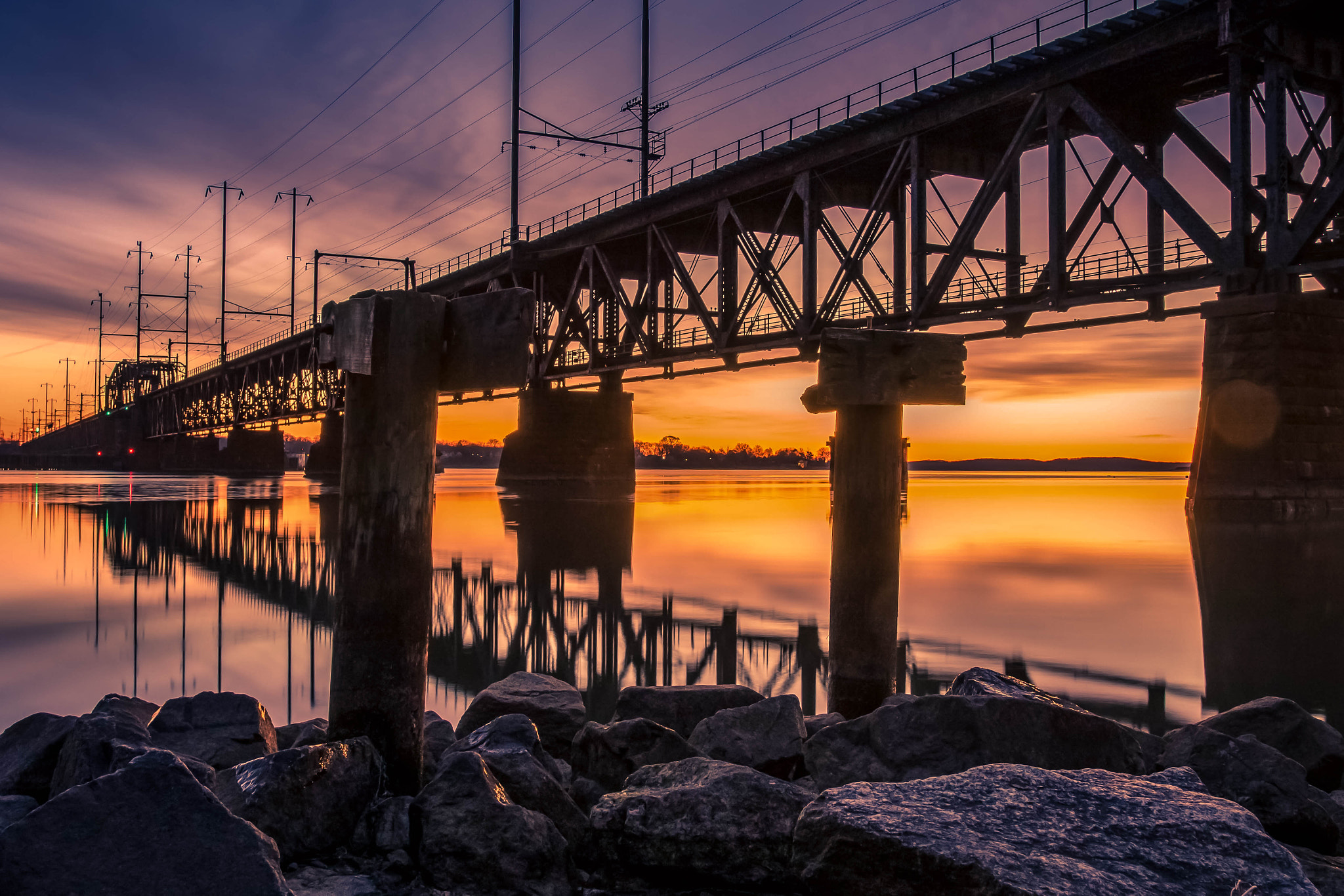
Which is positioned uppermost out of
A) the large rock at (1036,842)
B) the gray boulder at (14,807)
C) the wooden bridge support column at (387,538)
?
the wooden bridge support column at (387,538)

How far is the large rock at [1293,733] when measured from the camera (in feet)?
19.7

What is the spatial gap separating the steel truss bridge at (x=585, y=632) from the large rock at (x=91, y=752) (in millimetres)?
4266

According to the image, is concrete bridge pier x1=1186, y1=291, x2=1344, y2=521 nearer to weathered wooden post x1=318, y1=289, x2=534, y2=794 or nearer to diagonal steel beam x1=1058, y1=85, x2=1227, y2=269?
diagonal steel beam x1=1058, y1=85, x2=1227, y2=269

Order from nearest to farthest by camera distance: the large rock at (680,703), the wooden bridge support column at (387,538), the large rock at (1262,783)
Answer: the large rock at (1262,783) < the wooden bridge support column at (387,538) < the large rock at (680,703)

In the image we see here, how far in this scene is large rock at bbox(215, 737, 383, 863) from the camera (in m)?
4.49

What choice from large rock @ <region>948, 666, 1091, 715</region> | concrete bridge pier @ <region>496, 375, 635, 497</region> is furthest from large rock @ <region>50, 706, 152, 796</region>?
concrete bridge pier @ <region>496, 375, 635, 497</region>

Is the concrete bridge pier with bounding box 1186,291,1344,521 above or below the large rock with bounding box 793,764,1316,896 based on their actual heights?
above

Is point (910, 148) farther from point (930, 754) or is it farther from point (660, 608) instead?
point (930, 754)

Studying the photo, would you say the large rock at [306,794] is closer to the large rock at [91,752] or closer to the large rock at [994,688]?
the large rock at [91,752]

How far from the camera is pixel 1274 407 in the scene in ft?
73.2

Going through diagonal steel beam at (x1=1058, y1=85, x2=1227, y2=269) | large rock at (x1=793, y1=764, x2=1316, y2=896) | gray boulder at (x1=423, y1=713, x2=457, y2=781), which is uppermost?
diagonal steel beam at (x1=1058, y1=85, x2=1227, y2=269)

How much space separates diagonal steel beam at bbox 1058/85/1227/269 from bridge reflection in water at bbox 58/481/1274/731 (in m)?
7.07

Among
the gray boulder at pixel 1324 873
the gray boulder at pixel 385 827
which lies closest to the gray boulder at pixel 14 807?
the gray boulder at pixel 385 827

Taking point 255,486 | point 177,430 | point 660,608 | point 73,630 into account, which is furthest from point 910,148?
point 177,430
